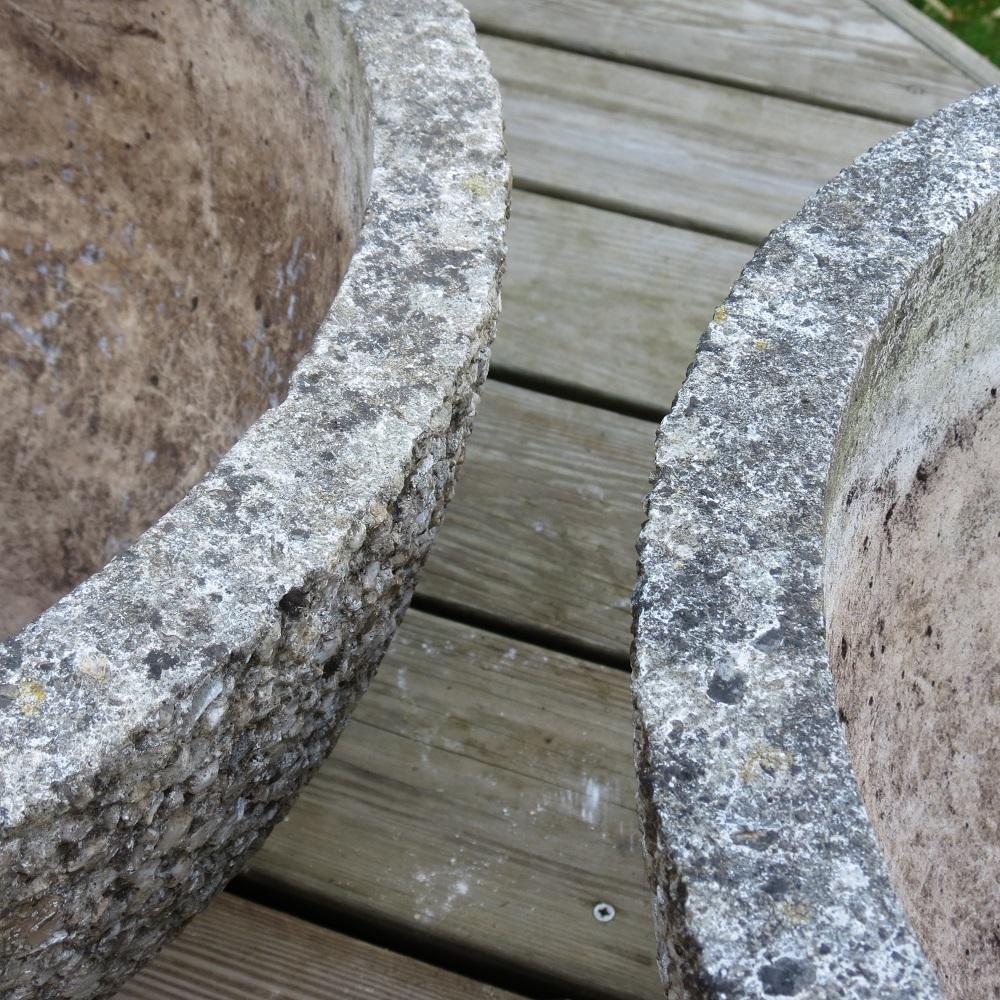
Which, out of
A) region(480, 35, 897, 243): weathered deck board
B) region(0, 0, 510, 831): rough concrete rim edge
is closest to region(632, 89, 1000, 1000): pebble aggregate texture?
region(0, 0, 510, 831): rough concrete rim edge

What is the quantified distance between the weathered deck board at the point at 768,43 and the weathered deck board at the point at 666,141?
0.04m

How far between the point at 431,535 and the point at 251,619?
0.25m

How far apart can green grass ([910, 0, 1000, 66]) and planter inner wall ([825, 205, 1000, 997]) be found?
225 centimetres

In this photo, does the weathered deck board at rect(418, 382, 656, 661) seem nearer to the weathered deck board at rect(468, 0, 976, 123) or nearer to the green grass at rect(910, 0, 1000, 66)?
the weathered deck board at rect(468, 0, 976, 123)

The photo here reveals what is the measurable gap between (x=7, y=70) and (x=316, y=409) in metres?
0.94

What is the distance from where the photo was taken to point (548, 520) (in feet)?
5.66

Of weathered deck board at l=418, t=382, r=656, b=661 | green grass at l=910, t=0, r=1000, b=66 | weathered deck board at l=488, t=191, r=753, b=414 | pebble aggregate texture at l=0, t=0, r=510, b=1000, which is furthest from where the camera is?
green grass at l=910, t=0, r=1000, b=66

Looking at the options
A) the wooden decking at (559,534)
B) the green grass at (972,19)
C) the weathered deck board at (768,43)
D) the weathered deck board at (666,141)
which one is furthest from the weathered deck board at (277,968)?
the green grass at (972,19)

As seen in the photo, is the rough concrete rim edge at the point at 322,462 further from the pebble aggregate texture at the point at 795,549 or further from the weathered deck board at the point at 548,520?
the weathered deck board at the point at 548,520

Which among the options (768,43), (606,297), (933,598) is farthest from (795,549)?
(768,43)

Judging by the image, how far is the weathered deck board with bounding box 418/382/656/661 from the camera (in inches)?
64.2

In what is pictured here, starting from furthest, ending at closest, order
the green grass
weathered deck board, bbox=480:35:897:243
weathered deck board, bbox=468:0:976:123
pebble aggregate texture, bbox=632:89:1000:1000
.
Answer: the green grass < weathered deck board, bbox=468:0:976:123 < weathered deck board, bbox=480:35:897:243 < pebble aggregate texture, bbox=632:89:1000:1000

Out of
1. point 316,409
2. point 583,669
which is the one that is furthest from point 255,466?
point 583,669

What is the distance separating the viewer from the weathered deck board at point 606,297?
191 centimetres
